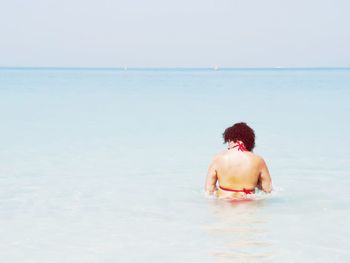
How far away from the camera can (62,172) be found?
10.5m

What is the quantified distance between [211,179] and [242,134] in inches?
21.7

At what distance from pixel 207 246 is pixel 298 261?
0.77 metres

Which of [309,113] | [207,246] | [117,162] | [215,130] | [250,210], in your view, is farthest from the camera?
[309,113]

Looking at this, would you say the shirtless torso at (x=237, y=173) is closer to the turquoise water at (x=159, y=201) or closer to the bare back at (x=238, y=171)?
the bare back at (x=238, y=171)

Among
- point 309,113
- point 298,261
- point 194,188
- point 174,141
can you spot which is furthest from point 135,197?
point 309,113

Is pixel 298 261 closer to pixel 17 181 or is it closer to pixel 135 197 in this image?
pixel 135 197

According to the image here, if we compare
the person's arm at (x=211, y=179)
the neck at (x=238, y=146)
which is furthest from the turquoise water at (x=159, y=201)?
the neck at (x=238, y=146)

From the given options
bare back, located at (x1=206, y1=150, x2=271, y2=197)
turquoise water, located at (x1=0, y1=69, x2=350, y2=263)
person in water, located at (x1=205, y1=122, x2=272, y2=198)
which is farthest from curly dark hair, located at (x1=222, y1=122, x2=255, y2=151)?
turquoise water, located at (x1=0, y1=69, x2=350, y2=263)

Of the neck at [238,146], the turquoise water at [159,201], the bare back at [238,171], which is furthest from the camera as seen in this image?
the neck at [238,146]

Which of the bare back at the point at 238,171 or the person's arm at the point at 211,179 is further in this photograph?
the person's arm at the point at 211,179

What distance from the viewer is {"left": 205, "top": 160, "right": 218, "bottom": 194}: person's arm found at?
7683mm

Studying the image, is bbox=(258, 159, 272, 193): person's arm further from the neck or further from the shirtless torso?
the neck

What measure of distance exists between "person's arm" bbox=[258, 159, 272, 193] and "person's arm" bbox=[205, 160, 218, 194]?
0.44 m

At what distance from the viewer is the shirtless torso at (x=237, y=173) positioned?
757 cm
